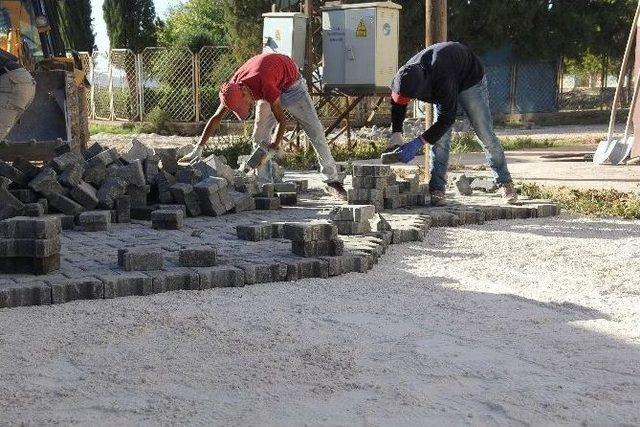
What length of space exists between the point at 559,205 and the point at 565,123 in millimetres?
18330

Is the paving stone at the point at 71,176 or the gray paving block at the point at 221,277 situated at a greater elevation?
the paving stone at the point at 71,176

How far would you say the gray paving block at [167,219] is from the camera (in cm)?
784

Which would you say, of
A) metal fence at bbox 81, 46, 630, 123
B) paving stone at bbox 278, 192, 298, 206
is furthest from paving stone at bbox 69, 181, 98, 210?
metal fence at bbox 81, 46, 630, 123

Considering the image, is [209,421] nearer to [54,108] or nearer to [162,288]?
[162,288]

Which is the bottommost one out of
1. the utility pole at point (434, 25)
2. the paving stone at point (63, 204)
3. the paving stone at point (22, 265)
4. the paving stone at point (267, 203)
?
the paving stone at point (22, 265)

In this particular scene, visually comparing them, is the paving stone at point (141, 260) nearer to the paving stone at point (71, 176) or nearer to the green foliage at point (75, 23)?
the paving stone at point (71, 176)

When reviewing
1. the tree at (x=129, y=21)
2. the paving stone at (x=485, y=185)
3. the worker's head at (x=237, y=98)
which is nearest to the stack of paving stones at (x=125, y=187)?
the worker's head at (x=237, y=98)

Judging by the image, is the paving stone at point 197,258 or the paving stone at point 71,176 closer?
the paving stone at point 197,258

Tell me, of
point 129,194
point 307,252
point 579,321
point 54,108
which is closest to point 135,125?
point 54,108

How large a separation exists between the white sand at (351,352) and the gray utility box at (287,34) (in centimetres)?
911

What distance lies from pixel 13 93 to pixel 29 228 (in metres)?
2.09

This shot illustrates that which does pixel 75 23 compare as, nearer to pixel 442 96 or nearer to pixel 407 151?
pixel 442 96

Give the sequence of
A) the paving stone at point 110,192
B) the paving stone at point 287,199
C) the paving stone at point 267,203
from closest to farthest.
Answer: the paving stone at point 110,192, the paving stone at point 267,203, the paving stone at point 287,199

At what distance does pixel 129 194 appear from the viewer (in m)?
8.63
